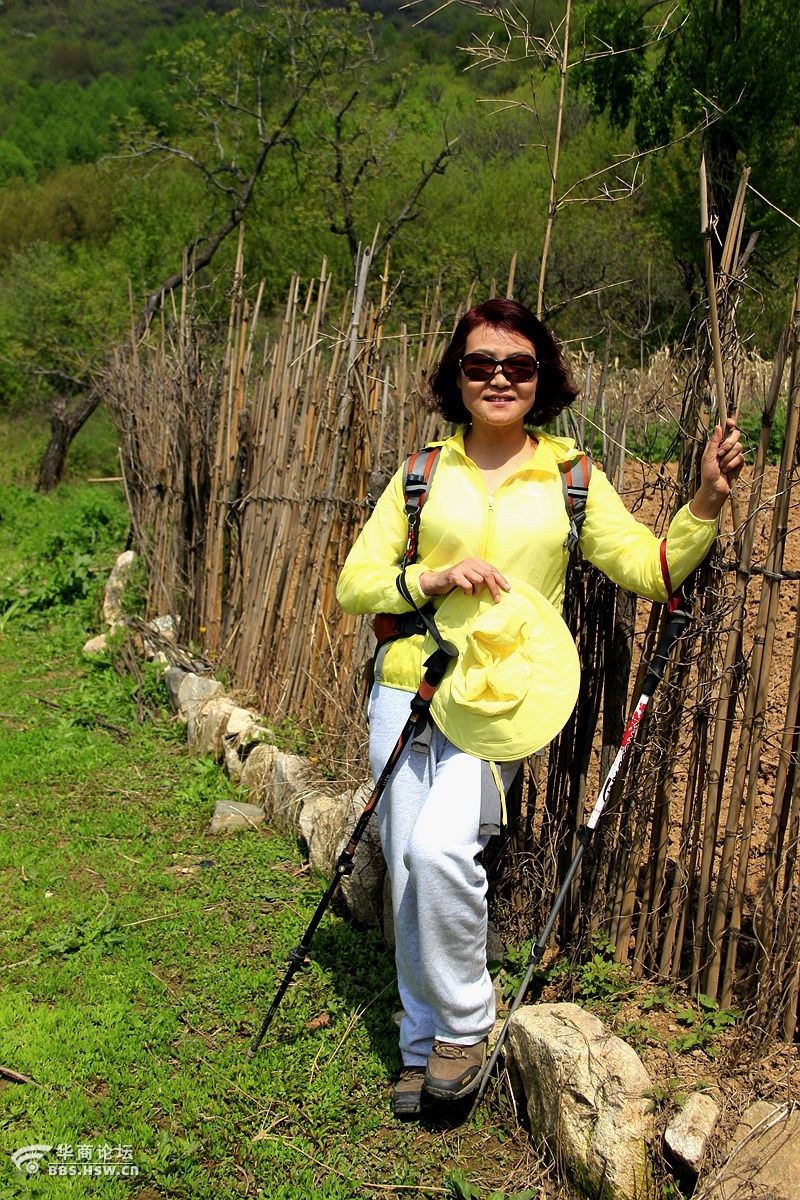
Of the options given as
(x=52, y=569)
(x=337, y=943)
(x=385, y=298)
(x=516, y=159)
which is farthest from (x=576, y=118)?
(x=337, y=943)

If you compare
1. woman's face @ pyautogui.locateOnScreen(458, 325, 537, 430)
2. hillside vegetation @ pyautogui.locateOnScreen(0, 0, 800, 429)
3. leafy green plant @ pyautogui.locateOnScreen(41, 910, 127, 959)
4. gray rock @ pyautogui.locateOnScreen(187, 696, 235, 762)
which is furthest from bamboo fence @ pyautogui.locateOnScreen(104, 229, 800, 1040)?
hillside vegetation @ pyautogui.locateOnScreen(0, 0, 800, 429)

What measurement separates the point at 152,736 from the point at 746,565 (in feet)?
11.7

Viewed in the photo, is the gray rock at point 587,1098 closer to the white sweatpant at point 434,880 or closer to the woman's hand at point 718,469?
the white sweatpant at point 434,880

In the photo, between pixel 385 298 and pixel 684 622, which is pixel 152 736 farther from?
pixel 684 622

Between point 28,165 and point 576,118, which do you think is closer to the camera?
point 576,118

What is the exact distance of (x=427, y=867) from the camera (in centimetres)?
232

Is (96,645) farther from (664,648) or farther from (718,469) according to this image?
(718,469)

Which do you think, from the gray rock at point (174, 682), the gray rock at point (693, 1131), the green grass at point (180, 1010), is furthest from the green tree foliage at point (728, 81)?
the gray rock at point (693, 1131)

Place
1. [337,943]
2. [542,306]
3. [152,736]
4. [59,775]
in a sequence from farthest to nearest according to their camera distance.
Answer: [152,736], [59,775], [337,943], [542,306]

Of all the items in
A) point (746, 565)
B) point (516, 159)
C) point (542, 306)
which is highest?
point (516, 159)

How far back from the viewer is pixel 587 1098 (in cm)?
222

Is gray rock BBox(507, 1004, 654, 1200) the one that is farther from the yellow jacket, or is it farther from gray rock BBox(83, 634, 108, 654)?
gray rock BBox(83, 634, 108, 654)

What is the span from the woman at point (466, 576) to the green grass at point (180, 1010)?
0.64ft

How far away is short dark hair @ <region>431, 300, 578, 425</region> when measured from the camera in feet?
8.30
